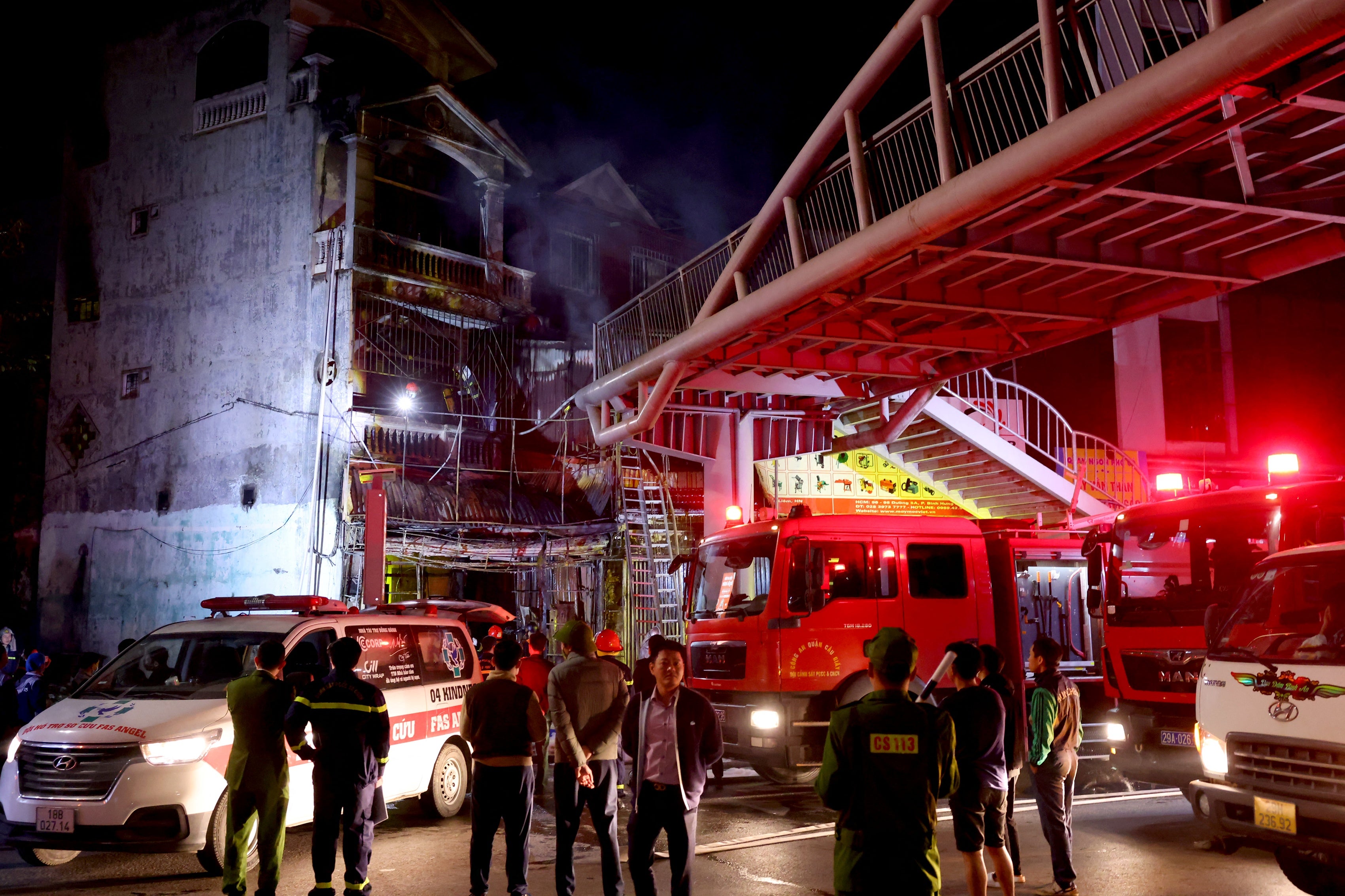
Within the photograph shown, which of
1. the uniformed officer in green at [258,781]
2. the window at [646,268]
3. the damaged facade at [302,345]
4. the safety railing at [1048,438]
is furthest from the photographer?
the window at [646,268]

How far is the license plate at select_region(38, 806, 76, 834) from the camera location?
278 inches

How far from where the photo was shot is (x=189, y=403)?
2177 centimetres

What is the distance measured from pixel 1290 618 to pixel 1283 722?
1.24 m

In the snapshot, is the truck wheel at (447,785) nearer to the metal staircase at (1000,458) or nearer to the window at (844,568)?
the window at (844,568)

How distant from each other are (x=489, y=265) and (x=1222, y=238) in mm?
15472

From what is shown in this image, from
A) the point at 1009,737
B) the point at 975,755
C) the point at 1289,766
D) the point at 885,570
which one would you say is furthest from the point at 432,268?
the point at 1289,766

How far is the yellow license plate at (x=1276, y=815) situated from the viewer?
598cm

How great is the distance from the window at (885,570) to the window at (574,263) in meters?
16.0

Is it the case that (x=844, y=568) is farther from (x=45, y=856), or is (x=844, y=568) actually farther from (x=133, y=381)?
(x=133, y=381)

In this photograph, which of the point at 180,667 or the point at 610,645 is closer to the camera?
the point at 180,667

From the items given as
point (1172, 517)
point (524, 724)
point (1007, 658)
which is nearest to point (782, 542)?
point (1007, 658)

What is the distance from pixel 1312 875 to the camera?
6777 mm

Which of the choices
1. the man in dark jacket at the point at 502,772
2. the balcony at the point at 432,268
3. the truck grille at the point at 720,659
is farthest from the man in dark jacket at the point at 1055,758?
the balcony at the point at 432,268

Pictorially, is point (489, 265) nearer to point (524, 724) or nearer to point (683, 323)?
point (683, 323)
